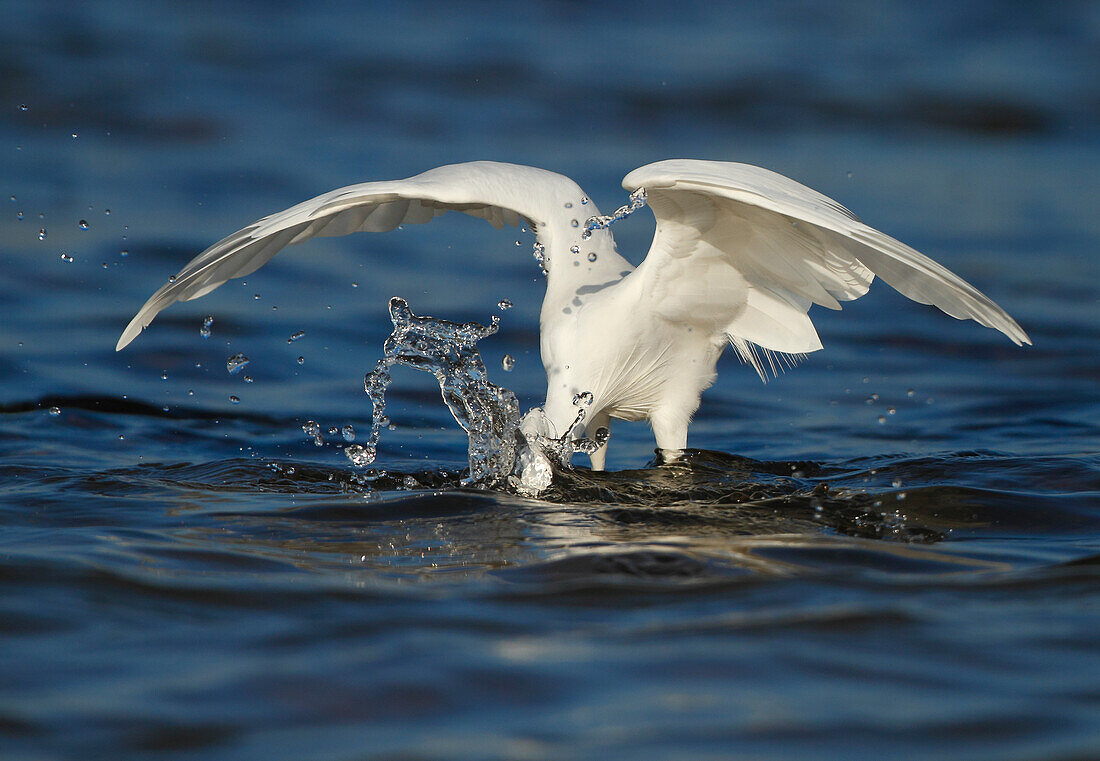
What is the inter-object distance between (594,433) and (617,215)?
121 centimetres

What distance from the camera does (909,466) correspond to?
4.88 meters

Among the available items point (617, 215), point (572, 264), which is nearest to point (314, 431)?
point (572, 264)

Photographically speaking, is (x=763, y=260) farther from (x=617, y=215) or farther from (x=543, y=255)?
(x=543, y=255)

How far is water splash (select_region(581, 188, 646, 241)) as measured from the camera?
394 centimetres

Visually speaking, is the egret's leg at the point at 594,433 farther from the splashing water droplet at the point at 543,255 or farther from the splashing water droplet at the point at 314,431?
the splashing water droplet at the point at 314,431

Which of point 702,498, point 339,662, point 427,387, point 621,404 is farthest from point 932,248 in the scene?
point 339,662

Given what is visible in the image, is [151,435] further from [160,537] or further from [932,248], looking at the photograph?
[932,248]

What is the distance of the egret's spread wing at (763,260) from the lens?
357 cm

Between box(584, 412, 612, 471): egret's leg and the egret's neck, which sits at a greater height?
the egret's neck

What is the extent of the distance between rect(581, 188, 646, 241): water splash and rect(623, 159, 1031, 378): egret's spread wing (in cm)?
3

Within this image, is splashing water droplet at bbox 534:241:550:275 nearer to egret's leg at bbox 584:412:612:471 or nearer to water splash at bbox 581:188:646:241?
water splash at bbox 581:188:646:241

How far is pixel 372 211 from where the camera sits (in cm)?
512

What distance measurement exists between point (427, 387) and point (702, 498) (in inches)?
107

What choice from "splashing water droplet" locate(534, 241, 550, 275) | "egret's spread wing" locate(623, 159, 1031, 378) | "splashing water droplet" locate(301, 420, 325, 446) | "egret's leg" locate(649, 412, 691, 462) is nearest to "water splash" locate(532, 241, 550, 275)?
"splashing water droplet" locate(534, 241, 550, 275)
